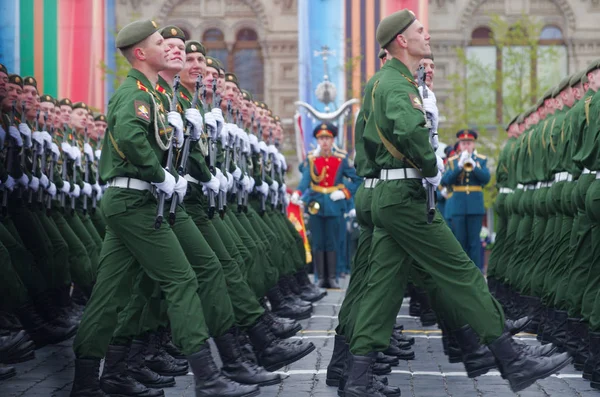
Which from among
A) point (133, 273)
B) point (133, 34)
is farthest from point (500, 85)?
point (133, 273)

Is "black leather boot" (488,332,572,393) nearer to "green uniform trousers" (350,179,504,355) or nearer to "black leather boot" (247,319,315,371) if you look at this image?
"green uniform trousers" (350,179,504,355)

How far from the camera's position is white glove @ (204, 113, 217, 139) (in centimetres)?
816

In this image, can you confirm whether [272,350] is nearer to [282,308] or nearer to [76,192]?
[282,308]

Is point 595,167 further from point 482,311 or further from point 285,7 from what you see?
point 285,7

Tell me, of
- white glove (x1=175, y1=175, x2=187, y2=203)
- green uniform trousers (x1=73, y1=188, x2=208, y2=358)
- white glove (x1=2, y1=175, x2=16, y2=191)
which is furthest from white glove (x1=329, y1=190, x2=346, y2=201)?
green uniform trousers (x1=73, y1=188, x2=208, y2=358)

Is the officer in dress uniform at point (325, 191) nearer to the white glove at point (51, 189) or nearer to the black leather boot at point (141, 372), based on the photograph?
the white glove at point (51, 189)

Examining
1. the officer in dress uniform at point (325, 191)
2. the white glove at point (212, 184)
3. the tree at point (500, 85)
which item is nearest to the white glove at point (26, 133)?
the white glove at point (212, 184)

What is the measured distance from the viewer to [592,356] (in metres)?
7.31

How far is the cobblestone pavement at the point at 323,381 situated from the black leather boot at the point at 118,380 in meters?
0.23

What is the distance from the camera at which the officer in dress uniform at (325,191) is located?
48.3ft

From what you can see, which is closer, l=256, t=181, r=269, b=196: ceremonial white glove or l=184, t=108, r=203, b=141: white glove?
l=184, t=108, r=203, b=141: white glove

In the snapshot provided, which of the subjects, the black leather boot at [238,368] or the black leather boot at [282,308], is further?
the black leather boot at [282,308]

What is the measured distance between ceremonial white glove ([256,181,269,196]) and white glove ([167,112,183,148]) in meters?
4.04

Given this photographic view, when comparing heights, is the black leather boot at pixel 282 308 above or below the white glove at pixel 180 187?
below
